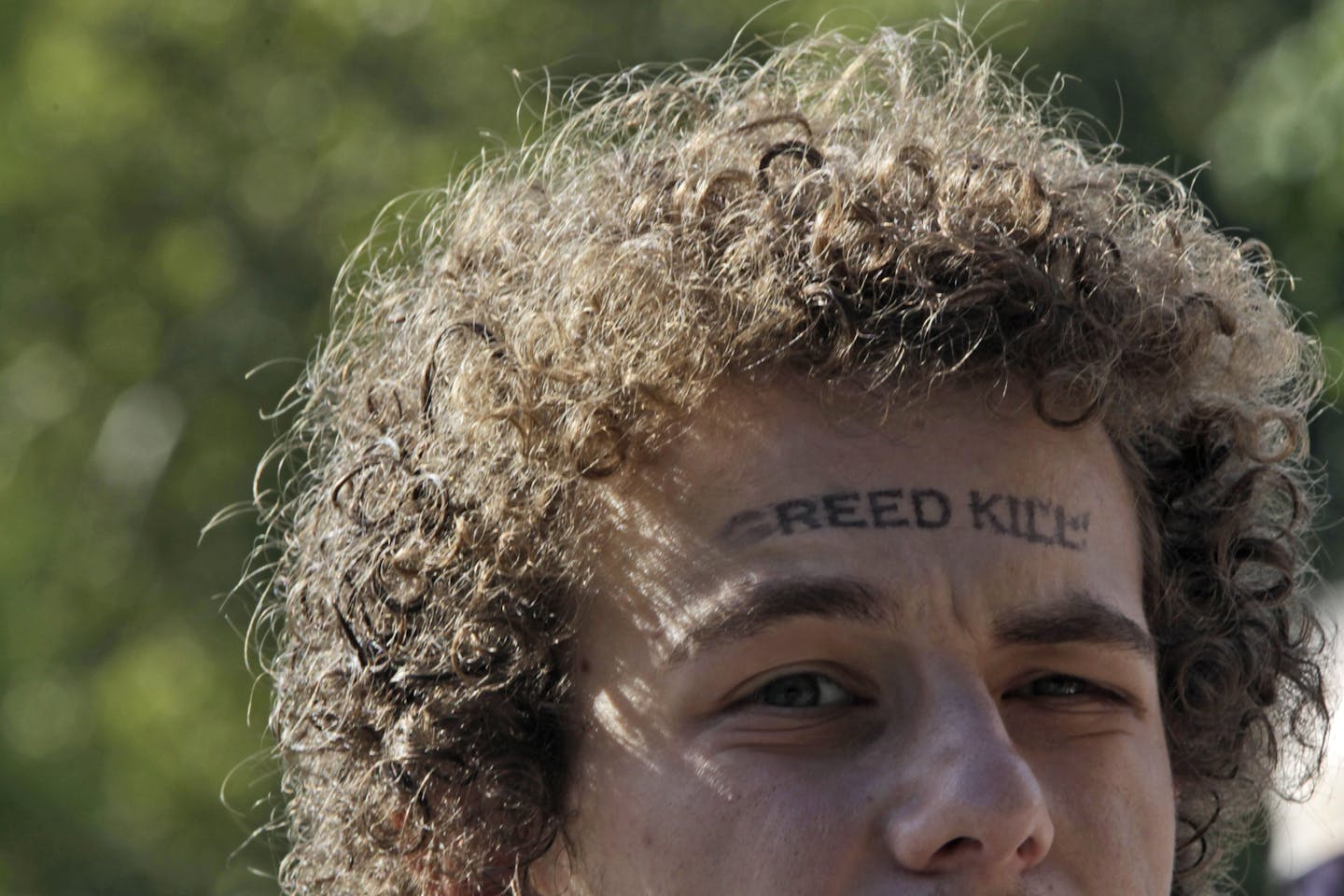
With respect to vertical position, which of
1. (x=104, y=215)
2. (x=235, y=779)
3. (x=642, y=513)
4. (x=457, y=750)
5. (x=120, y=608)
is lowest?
(x=457, y=750)

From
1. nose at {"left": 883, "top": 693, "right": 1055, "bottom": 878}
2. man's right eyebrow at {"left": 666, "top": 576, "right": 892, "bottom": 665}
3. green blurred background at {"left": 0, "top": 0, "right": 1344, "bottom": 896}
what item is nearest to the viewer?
nose at {"left": 883, "top": 693, "right": 1055, "bottom": 878}

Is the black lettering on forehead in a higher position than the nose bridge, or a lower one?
higher

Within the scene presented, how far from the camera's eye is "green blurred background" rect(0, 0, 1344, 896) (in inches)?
327

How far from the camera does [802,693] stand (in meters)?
2.31

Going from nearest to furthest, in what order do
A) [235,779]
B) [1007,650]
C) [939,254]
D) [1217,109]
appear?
[1007,650] < [939,254] < [1217,109] < [235,779]

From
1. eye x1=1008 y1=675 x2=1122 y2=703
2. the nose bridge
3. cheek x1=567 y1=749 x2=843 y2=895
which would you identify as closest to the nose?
the nose bridge

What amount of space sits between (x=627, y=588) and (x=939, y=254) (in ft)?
2.14

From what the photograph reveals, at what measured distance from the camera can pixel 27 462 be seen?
916cm

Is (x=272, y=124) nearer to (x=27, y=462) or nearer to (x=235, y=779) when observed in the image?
(x=27, y=462)

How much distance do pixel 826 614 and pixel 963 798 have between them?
0.98ft

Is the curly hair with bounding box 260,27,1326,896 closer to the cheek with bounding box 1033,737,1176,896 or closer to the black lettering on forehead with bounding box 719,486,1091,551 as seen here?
the black lettering on forehead with bounding box 719,486,1091,551

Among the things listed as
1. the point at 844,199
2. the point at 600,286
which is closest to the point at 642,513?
the point at 600,286

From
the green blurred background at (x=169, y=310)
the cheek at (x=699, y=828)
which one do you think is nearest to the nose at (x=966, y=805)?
the cheek at (x=699, y=828)

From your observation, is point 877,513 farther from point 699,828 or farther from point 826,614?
point 699,828
